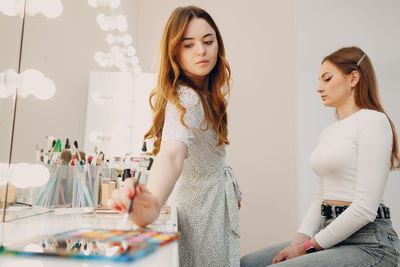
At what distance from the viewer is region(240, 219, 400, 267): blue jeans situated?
34.8 inches

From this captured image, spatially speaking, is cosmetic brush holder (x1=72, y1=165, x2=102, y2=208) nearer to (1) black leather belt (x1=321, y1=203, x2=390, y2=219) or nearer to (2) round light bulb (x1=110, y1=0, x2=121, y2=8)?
(1) black leather belt (x1=321, y1=203, x2=390, y2=219)

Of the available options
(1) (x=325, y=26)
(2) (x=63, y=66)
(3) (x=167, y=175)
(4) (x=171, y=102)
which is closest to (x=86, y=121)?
(2) (x=63, y=66)

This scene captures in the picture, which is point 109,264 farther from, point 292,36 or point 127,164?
point 292,36

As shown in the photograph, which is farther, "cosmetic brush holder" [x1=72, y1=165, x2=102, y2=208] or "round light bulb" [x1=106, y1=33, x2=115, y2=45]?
"round light bulb" [x1=106, y1=33, x2=115, y2=45]

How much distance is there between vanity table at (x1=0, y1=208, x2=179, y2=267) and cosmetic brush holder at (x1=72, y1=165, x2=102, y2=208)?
0.04m

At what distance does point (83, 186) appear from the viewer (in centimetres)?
101

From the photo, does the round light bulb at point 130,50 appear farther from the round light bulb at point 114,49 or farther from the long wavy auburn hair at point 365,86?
the long wavy auburn hair at point 365,86

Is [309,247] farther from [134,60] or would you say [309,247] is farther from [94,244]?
[134,60]

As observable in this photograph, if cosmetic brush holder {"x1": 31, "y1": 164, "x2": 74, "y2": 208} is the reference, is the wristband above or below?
below

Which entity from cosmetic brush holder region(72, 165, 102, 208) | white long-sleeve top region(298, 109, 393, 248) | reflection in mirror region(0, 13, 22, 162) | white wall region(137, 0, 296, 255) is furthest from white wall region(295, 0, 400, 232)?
reflection in mirror region(0, 13, 22, 162)

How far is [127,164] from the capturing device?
148 cm

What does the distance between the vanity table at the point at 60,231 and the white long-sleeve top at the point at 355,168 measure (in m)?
0.56

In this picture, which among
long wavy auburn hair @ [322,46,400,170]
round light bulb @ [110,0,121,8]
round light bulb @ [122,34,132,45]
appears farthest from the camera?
round light bulb @ [122,34,132,45]

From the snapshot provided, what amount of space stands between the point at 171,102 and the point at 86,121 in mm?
998
